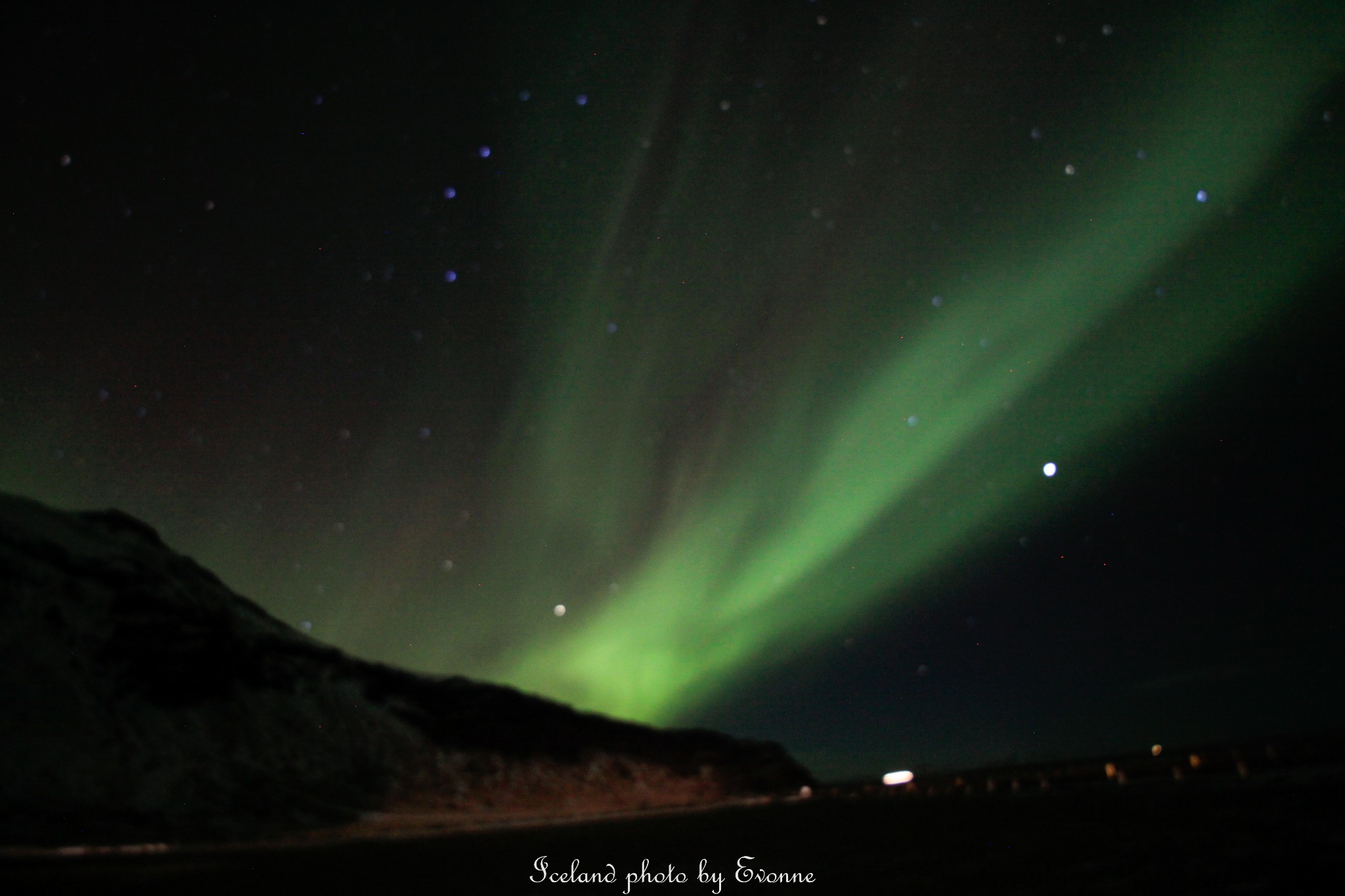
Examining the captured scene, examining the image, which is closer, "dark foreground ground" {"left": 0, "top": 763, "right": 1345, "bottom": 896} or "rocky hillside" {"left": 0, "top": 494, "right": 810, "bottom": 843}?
"dark foreground ground" {"left": 0, "top": 763, "right": 1345, "bottom": 896}

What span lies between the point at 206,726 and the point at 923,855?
108460mm

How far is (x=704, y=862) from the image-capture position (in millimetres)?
19141

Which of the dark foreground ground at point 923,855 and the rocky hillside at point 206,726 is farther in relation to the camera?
the rocky hillside at point 206,726

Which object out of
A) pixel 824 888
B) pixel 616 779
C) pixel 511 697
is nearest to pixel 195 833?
pixel 824 888

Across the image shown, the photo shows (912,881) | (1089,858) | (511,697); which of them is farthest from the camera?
(511,697)

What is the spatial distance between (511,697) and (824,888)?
586ft

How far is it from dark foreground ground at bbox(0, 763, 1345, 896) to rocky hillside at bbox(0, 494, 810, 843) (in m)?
42.7

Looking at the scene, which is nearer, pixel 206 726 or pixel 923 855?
pixel 923 855

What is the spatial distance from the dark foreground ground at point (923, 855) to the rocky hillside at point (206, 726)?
42711mm

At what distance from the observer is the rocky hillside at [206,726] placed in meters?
74.8

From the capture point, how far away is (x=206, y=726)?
9712 centimetres

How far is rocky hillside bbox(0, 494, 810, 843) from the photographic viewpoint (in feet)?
245

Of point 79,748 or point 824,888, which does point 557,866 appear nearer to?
point 824,888

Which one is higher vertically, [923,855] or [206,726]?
[206,726]
